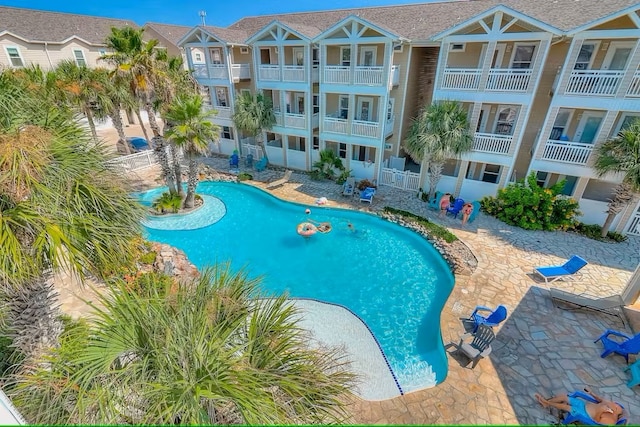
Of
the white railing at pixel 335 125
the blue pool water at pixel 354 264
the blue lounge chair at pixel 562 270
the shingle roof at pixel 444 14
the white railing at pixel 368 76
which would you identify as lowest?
the blue pool water at pixel 354 264

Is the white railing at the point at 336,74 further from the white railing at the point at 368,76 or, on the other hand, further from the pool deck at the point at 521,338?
the pool deck at the point at 521,338

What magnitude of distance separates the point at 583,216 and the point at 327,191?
14.4 m

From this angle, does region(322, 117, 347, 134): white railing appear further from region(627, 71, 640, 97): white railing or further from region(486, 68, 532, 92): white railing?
region(627, 71, 640, 97): white railing

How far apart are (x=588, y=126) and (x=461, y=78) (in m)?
7.11

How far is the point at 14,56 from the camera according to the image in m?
29.2

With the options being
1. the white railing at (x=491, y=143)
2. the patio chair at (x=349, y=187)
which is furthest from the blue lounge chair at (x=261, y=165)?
the white railing at (x=491, y=143)

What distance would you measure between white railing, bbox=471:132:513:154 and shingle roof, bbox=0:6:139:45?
36539 millimetres

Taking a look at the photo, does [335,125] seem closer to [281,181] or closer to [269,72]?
[281,181]

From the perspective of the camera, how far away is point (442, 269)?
13422 mm

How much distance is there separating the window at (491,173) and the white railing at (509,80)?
494 cm

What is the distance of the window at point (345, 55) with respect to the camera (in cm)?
2020

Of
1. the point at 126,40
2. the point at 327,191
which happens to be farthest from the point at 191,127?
the point at 327,191

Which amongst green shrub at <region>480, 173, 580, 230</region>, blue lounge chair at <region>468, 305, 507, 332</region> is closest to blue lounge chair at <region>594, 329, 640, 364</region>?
blue lounge chair at <region>468, 305, 507, 332</region>

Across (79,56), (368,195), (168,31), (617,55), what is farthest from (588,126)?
(168,31)
